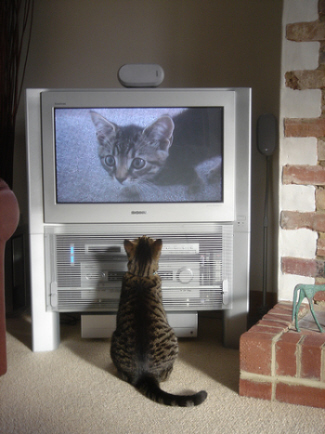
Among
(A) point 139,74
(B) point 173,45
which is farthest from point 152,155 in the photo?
(B) point 173,45

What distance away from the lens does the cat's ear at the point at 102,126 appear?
1909mm

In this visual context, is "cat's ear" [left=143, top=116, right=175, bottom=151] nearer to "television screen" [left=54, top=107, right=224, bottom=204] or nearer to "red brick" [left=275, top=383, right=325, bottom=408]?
"television screen" [left=54, top=107, right=224, bottom=204]

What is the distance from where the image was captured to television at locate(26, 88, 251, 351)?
1.91 m

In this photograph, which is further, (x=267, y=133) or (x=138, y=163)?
(x=267, y=133)

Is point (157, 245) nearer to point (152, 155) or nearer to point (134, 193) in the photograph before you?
point (134, 193)

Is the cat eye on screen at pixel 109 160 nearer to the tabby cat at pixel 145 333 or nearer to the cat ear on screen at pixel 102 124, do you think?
the cat ear on screen at pixel 102 124

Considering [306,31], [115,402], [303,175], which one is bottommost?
[115,402]

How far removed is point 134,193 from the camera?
194 cm

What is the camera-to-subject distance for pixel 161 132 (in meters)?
1.91

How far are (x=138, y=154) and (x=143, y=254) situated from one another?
41cm

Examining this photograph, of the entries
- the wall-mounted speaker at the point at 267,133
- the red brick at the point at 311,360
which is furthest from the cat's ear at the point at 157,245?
the wall-mounted speaker at the point at 267,133

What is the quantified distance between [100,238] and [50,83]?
1.17 meters

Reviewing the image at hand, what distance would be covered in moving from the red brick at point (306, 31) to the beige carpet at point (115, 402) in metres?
1.32

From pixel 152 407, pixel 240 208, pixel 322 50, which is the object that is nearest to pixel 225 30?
pixel 322 50
